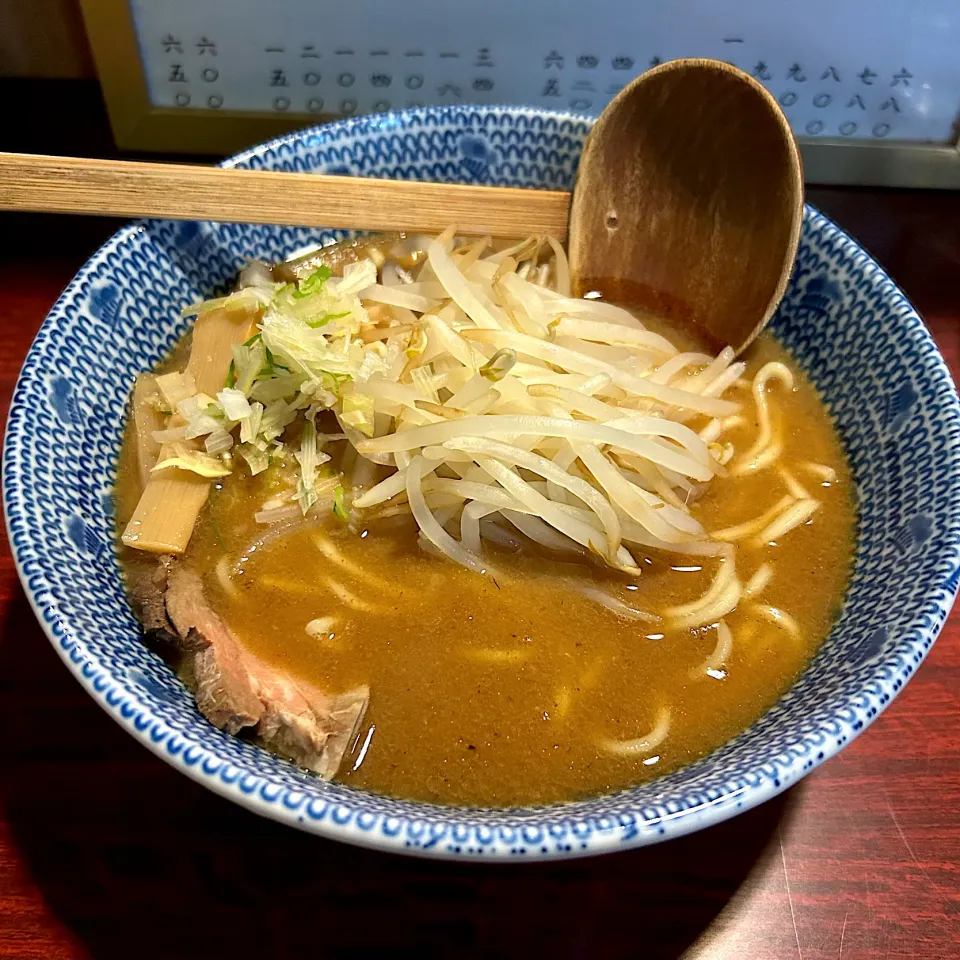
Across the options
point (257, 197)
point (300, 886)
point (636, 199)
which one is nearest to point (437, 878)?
point (300, 886)

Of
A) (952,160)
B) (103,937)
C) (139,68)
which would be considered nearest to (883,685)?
(103,937)

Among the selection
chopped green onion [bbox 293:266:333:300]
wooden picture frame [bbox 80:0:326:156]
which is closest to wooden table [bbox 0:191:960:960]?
chopped green onion [bbox 293:266:333:300]

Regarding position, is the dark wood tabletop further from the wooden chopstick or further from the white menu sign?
the white menu sign

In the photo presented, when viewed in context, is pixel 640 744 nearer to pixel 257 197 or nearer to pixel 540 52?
pixel 257 197

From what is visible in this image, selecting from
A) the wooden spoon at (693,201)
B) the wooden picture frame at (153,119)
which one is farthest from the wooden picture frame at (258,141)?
the wooden spoon at (693,201)

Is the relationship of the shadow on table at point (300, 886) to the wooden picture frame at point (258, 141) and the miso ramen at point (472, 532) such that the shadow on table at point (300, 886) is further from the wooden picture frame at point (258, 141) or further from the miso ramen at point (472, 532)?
the wooden picture frame at point (258, 141)

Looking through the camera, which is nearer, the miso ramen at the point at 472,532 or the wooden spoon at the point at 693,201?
the miso ramen at the point at 472,532
